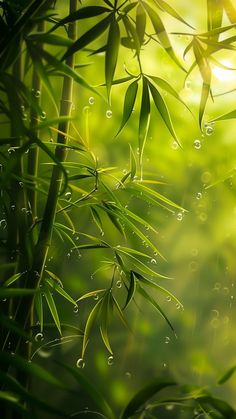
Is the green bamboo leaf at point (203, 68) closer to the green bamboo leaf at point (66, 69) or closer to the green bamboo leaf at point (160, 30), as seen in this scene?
the green bamboo leaf at point (160, 30)

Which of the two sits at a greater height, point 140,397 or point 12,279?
point 12,279

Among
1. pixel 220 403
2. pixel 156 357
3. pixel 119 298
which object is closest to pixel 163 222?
pixel 119 298

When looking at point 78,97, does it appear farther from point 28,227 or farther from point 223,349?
point 223,349

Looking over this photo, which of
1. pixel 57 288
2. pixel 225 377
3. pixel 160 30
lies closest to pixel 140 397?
pixel 225 377

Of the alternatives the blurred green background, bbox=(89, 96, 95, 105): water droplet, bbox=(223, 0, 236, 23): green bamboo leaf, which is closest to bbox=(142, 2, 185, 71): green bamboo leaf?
bbox=(223, 0, 236, 23): green bamboo leaf

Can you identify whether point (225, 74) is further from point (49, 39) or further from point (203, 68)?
point (49, 39)

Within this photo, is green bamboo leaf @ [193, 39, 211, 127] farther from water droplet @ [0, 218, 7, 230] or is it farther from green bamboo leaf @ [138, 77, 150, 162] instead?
water droplet @ [0, 218, 7, 230]

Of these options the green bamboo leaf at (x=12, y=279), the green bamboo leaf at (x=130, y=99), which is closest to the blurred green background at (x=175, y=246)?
A: the green bamboo leaf at (x=12, y=279)

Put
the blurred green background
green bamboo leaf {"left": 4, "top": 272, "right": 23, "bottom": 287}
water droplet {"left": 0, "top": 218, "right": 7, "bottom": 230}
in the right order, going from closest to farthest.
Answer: green bamboo leaf {"left": 4, "top": 272, "right": 23, "bottom": 287}
water droplet {"left": 0, "top": 218, "right": 7, "bottom": 230}
the blurred green background

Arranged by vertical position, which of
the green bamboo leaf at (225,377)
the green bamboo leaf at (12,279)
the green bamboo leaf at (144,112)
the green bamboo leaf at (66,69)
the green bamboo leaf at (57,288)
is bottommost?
the green bamboo leaf at (225,377)
